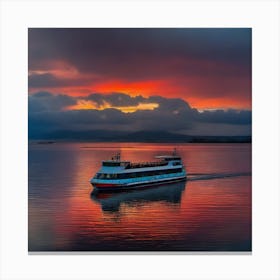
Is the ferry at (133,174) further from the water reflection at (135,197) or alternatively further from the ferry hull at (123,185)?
the water reflection at (135,197)

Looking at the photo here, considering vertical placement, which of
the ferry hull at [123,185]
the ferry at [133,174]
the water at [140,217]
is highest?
the ferry at [133,174]

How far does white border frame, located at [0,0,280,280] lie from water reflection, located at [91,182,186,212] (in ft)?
13.8

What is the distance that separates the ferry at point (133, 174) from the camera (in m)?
16.2

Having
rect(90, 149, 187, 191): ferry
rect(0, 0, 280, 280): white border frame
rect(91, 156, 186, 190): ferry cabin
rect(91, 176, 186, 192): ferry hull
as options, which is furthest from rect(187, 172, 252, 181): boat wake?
rect(0, 0, 280, 280): white border frame

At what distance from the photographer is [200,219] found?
11.7 meters
